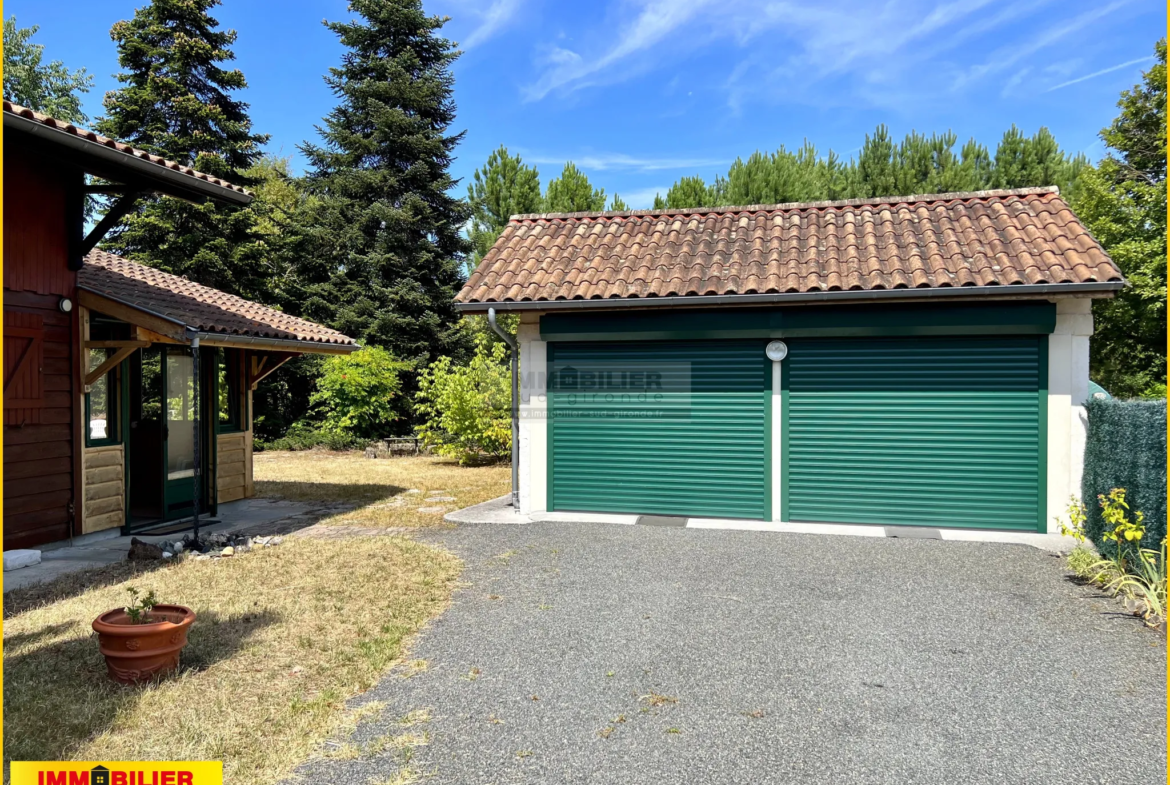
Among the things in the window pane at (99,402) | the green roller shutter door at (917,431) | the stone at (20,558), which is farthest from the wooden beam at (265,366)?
the green roller shutter door at (917,431)

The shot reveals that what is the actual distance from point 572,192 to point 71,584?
64.3 feet

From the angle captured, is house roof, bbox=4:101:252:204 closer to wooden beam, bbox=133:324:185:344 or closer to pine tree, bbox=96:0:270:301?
wooden beam, bbox=133:324:185:344

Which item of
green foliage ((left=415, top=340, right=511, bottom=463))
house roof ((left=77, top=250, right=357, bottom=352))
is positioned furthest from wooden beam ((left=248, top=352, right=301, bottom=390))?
green foliage ((left=415, top=340, right=511, bottom=463))

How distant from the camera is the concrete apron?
26.4 ft

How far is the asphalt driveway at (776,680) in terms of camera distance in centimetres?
334

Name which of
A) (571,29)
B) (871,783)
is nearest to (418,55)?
(571,29)

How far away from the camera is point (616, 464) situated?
31.3 feet

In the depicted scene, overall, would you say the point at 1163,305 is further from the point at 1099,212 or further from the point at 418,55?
the point at 418,55

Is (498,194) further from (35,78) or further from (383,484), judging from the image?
(35,78)

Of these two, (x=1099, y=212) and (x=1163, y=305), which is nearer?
(x=1163, y=305)

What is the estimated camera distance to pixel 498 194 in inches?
969

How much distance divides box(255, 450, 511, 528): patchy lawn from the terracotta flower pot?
15.9 feet

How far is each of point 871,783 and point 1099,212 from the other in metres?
22.3

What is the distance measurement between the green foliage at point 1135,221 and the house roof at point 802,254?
11784 millimetres
